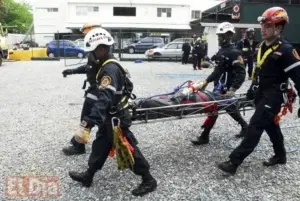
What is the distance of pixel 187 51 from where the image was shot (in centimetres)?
2128

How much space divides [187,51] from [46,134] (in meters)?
15.9

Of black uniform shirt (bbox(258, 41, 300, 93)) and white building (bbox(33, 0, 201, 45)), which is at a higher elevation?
white building (bbox(33, 0, 201, 45))

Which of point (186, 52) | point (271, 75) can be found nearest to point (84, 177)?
point (271, 75)

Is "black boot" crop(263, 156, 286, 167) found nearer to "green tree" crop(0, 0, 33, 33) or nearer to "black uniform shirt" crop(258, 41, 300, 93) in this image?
"black uniform shirt" crop(258, 41, 300, 93)

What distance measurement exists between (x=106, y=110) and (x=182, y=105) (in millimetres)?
1332

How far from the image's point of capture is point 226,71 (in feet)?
18.7

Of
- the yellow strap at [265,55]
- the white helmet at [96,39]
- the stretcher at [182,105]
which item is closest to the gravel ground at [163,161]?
the stretcher at [182,105]

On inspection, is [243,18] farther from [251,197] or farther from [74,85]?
[251,197]

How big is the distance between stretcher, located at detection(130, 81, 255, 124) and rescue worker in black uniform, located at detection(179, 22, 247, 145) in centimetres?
17

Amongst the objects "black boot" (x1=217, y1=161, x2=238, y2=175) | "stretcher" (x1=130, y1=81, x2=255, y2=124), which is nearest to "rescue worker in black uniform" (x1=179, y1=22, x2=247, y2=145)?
"stretcher" (x1=130, y1=81, x2=255, y2=124)

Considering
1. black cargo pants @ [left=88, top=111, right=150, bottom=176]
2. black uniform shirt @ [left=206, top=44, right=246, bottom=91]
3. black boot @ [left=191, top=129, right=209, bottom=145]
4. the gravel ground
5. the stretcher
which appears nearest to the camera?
black cargo pants @ [left=88, top=111, right=150, bottom=176]

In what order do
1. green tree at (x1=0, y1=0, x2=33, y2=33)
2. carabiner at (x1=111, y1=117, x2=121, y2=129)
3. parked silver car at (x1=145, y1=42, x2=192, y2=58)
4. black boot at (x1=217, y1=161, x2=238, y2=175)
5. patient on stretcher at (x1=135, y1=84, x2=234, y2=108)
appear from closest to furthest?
carabiner at (x1=111, y1=117, x2=121, y2=129), black boot at (x1=217, y1=161, x2=238, y2=175), patient on stretcher at (x1=135, y1=84, x2=234, y2=108), parked silver car at (x1=145, y1=42, x2=192, y2=58), green tree at (x1=0, y1=0, x2=33, y2=33)

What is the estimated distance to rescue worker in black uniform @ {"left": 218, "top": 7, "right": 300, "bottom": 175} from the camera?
4.12 metres

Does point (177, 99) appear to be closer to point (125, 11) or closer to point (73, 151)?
point (73, 151)
